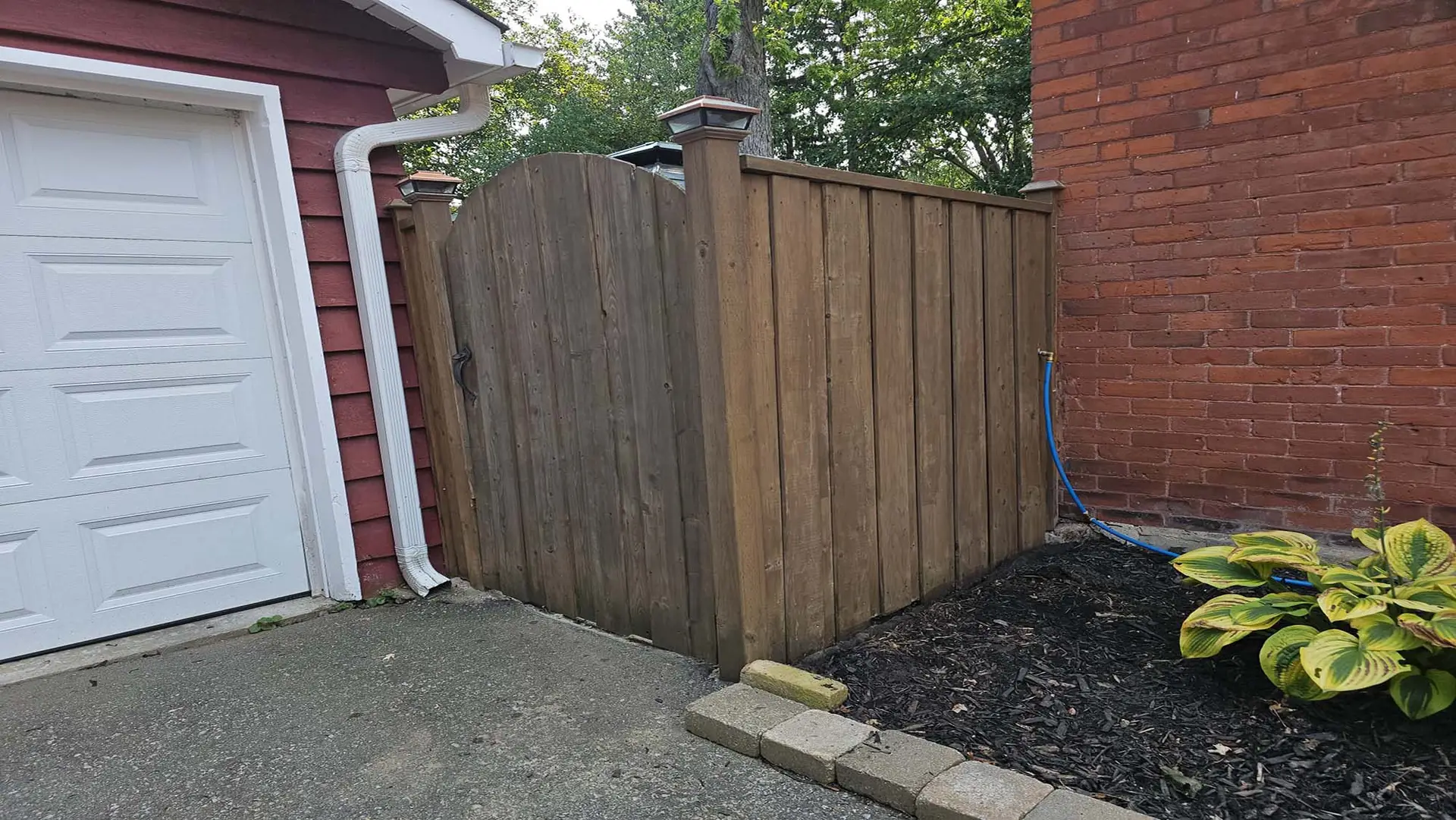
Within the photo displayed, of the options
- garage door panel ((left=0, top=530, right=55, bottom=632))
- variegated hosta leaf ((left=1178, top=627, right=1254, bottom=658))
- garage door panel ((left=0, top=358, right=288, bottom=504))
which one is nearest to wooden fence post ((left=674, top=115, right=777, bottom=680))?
variegated hosta leaf ((left=1178, top=627, right=1254, bottom=658))

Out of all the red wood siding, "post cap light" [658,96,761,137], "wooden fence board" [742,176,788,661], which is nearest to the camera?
"post cap light" [658,96,761,137]

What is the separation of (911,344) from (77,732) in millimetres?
3016

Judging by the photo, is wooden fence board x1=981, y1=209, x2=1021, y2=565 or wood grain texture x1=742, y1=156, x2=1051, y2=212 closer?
wood grain texture x1=742, y1=156, x2=1051, y2=212

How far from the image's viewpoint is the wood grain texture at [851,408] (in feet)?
8.99

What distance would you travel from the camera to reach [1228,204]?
3357 millimetres

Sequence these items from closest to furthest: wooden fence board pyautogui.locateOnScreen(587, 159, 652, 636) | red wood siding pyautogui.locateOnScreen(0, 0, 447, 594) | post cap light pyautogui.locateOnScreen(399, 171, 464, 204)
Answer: wooden fence board pyautogui.locateOnScreen(587, 159, 652, 636)
red wood siding pyautogui.locateOnScreen(0, 0, 447, 594)
post cap light pyautogui.locateOnScreen(399, 171, 464, 204)

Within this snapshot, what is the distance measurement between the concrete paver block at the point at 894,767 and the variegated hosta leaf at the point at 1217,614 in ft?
2.96

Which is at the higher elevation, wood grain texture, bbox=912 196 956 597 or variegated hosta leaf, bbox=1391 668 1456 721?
wood grain texture, bbox=912 196 956 597

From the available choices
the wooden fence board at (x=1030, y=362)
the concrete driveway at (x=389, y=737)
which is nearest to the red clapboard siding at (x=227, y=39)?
the concrete driveway at (x=389, y=737)

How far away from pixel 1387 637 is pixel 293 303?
153 inches

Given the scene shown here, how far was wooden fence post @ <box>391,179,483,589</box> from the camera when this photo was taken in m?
3.50

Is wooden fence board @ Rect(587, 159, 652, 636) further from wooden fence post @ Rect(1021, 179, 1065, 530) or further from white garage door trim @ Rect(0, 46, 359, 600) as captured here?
wooden fence post @ Rect(1021, 179, 1065, 530)

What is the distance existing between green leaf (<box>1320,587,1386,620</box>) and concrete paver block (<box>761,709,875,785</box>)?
1.29 m

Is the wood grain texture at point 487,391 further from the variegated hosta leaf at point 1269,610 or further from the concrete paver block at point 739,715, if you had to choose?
the variegated hosta leaf at point 1269,610
